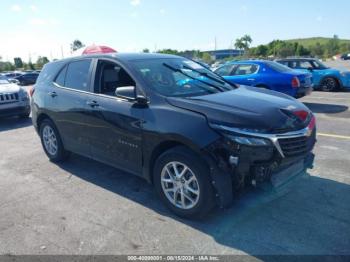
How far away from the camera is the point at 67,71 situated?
4.94 meters

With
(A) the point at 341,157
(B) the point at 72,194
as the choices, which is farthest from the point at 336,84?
(B) the point at 72,194

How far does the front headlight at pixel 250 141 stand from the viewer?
2941 millimetres

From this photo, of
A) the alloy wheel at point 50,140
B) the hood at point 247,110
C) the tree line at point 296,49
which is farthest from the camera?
the tree line at point 296,49

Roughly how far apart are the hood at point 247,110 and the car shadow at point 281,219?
68cm

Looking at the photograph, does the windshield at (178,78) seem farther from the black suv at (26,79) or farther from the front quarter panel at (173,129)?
the black suv at (26,79)

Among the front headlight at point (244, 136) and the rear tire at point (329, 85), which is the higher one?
the front headlight at point (244, 136)

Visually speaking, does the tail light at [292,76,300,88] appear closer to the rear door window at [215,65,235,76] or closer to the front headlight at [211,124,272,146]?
the rear door window at [215,65,235,76]

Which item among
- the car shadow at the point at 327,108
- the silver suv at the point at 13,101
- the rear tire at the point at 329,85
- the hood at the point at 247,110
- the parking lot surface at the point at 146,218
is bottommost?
the car shadow at the point at 327,108

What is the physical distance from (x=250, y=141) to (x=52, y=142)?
363 centimetres

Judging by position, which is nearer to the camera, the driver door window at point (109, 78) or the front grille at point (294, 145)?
the front grille at point (294, 145)

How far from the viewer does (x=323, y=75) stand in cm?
1320

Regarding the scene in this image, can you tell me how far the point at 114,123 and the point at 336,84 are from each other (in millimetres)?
12010

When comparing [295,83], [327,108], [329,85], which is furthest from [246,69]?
[329,85]

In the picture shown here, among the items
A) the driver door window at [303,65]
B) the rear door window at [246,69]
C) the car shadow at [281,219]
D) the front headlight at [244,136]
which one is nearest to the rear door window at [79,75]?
the car shadow at [281,219]
